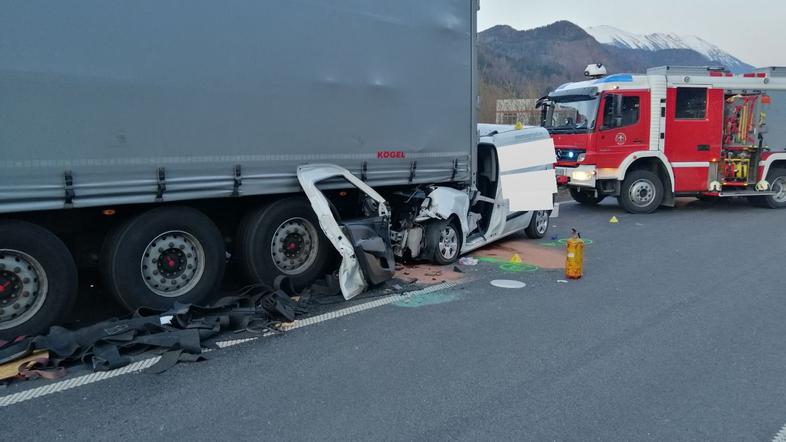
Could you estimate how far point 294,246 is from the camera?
625 centimetres

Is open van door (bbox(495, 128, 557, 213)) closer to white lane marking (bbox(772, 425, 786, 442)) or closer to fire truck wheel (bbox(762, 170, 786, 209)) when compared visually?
white lane marking (bbox(772, 425, 786, 442))

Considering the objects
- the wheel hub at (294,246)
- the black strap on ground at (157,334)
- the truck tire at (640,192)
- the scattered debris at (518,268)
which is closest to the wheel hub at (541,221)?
the scattered debris at (518,268)

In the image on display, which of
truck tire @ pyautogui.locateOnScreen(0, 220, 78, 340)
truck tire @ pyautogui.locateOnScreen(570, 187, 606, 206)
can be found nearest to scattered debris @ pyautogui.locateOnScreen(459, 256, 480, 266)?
truck tire @ pyautogui.locateOnScreen(0, 220, 78, 340)

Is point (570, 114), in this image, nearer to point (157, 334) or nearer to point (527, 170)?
point (527, 170)

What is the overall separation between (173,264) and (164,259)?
0.09 metres

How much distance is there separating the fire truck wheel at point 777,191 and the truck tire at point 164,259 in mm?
13908

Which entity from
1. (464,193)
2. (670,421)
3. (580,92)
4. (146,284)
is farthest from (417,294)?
(580,92)

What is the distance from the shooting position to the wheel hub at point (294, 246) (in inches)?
239

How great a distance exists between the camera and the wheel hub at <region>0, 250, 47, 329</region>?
14.4 ft

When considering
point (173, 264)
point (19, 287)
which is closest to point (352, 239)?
point (173, 264)

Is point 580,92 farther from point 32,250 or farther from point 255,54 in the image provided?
point 32,250

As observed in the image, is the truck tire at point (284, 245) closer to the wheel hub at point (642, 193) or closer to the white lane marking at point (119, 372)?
the white lane marking at point (119, 372)

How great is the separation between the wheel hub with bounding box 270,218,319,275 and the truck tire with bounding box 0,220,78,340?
1.94m

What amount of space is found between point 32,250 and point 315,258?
270 centimetres
